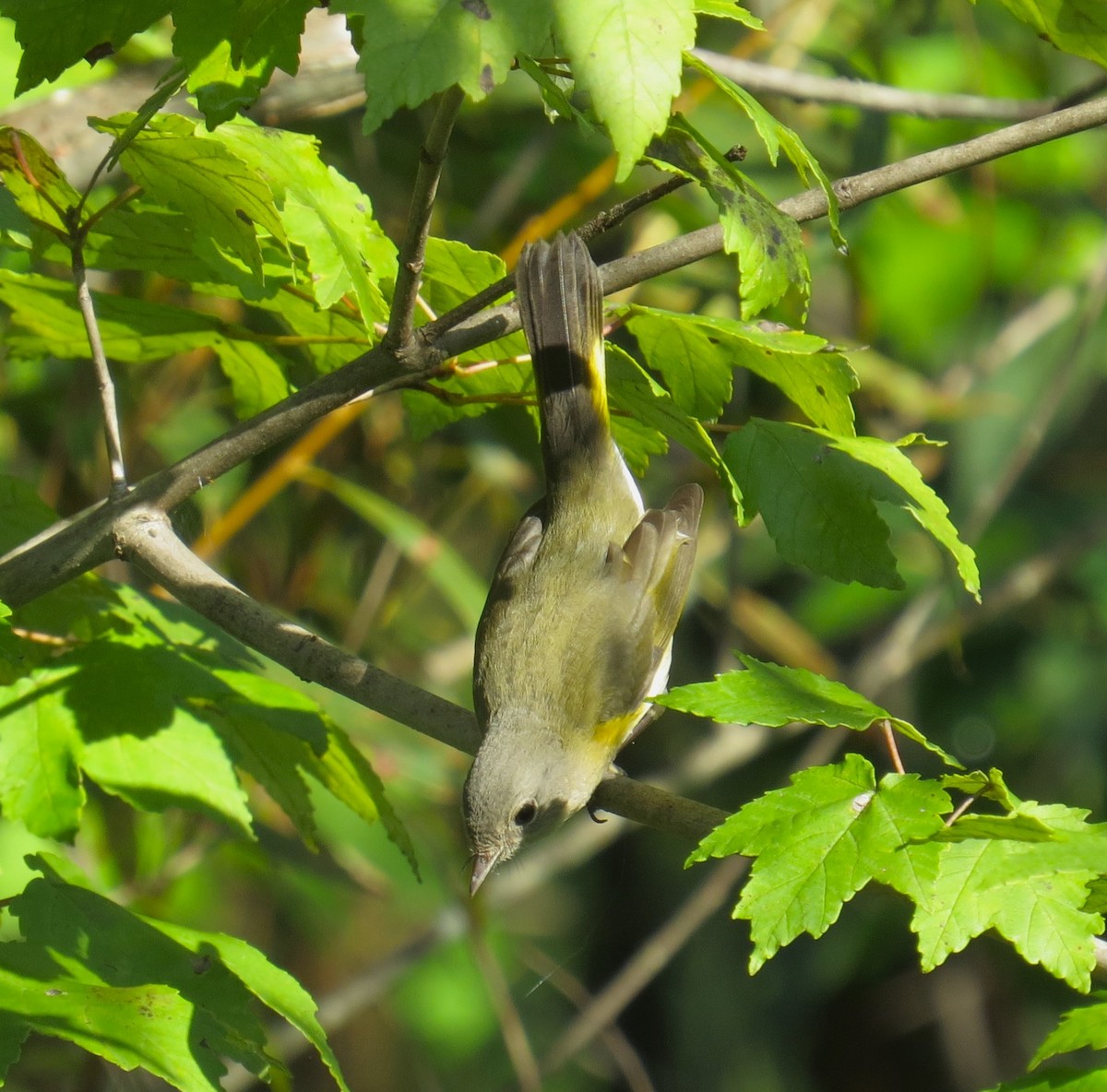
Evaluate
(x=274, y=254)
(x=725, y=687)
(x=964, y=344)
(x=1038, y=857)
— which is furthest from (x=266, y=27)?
(x=964, y=344)

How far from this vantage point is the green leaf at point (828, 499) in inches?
79.1

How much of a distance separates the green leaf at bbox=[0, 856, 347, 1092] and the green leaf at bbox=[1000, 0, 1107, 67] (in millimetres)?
1720

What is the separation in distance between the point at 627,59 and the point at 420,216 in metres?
0.36

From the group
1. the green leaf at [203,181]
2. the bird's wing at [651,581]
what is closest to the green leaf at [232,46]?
the green leaf at [203,181]

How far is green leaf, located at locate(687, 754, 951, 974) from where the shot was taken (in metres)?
1.58

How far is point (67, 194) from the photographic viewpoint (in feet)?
6.48

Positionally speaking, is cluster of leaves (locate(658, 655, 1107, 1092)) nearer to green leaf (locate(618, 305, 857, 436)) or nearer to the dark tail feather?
green leaf (locate(618, 305, 857, 436))

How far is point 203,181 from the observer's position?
1833mm

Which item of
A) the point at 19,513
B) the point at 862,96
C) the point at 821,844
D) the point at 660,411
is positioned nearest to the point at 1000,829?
the point at 821,844

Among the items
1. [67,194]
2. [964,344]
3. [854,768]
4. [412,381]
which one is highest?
[67,194]

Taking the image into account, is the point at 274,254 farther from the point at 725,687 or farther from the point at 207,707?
the point at 725,687

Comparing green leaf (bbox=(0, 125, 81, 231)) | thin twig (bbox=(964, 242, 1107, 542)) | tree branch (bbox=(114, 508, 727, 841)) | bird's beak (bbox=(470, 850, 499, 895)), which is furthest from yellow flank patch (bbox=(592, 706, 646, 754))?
thin twig (bbox=(964, 242, 1107, 542))

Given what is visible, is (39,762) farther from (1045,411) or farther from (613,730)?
(1045,411)

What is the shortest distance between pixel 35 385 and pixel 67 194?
2.45 m
